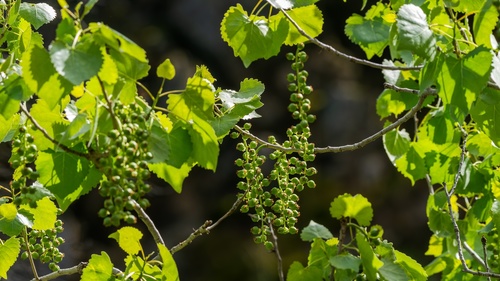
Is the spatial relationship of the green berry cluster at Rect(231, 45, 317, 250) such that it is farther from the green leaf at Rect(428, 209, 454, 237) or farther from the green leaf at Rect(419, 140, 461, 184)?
the green leaf at Rect(428, 209, 454, 237)

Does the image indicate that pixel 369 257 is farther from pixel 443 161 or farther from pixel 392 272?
pixel 443 161

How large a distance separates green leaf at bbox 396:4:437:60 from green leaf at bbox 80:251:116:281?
59 centimetres

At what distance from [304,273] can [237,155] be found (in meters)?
4.33

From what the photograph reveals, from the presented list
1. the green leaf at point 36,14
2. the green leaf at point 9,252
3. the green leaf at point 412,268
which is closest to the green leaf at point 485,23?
the green leaf at point 412,268

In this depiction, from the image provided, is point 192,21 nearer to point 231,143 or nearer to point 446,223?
point 231,143

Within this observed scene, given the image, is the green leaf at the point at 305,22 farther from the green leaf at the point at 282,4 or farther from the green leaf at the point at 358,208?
the green leaf at the point at 358,208

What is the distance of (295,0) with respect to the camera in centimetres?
144

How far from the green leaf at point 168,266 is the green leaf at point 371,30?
2.03 feet

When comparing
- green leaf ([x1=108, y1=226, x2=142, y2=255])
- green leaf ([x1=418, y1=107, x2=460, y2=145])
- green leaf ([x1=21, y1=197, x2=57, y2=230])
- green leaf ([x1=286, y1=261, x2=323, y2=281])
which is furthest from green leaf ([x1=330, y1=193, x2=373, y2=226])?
green leaf ([x1=21, y1=197, x2=57, y2=230])

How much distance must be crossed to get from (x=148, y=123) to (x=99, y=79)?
0.34 feet

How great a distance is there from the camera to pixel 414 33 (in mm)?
1276

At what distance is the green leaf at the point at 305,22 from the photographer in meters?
1.52

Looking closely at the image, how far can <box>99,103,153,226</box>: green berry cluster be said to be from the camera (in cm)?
99

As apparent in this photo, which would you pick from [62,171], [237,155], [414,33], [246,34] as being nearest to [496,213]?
[414,33]
